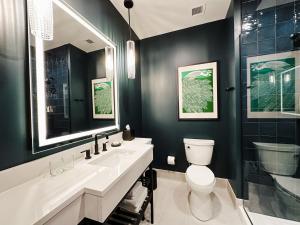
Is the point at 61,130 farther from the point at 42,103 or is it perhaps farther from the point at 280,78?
the point at 280,78

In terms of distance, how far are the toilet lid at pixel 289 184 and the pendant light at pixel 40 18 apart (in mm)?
2672

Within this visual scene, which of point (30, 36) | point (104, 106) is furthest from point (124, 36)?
point (30, 36)

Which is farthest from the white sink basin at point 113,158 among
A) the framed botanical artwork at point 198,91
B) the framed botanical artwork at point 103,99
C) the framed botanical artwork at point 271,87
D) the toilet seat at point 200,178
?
the framed botanical artwork at point 271,87

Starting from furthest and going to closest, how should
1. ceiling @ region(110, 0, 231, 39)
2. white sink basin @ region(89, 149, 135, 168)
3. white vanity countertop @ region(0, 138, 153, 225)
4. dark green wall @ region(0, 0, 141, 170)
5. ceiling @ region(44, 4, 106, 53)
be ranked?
ceiling @ region(110, 0, 231, 39) → white sink basin @ region(89, 149, 135, 168) → ceiling @ region(44, 4, 106, 53) → dark green wall @ region(0, 0, 141, 170) → white vanity countertop @ region(0, 138, 153, 225)

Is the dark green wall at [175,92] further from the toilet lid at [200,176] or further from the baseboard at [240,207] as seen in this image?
the toilet lid at [200,176]

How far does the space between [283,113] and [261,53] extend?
780 mm

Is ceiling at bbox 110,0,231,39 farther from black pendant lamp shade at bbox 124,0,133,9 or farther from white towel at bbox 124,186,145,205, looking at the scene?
white towel at bbox 124,186,145,205

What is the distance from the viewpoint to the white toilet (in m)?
1.53

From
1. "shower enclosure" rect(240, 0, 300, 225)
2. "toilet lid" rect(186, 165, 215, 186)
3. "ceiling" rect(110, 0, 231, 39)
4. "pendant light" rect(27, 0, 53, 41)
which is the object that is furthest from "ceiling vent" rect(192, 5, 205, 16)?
"toilet lid" rect(186, 165, 215, 186)

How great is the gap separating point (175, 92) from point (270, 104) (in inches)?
49.7

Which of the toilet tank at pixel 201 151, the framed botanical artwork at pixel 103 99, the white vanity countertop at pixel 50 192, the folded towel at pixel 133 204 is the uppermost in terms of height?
the framed botanical artwork at pixel 103 99

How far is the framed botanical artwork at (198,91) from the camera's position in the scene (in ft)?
6.96

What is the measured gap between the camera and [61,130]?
1.12 meters

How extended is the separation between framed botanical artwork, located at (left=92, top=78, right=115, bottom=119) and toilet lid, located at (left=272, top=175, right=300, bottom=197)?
216 centimetres
